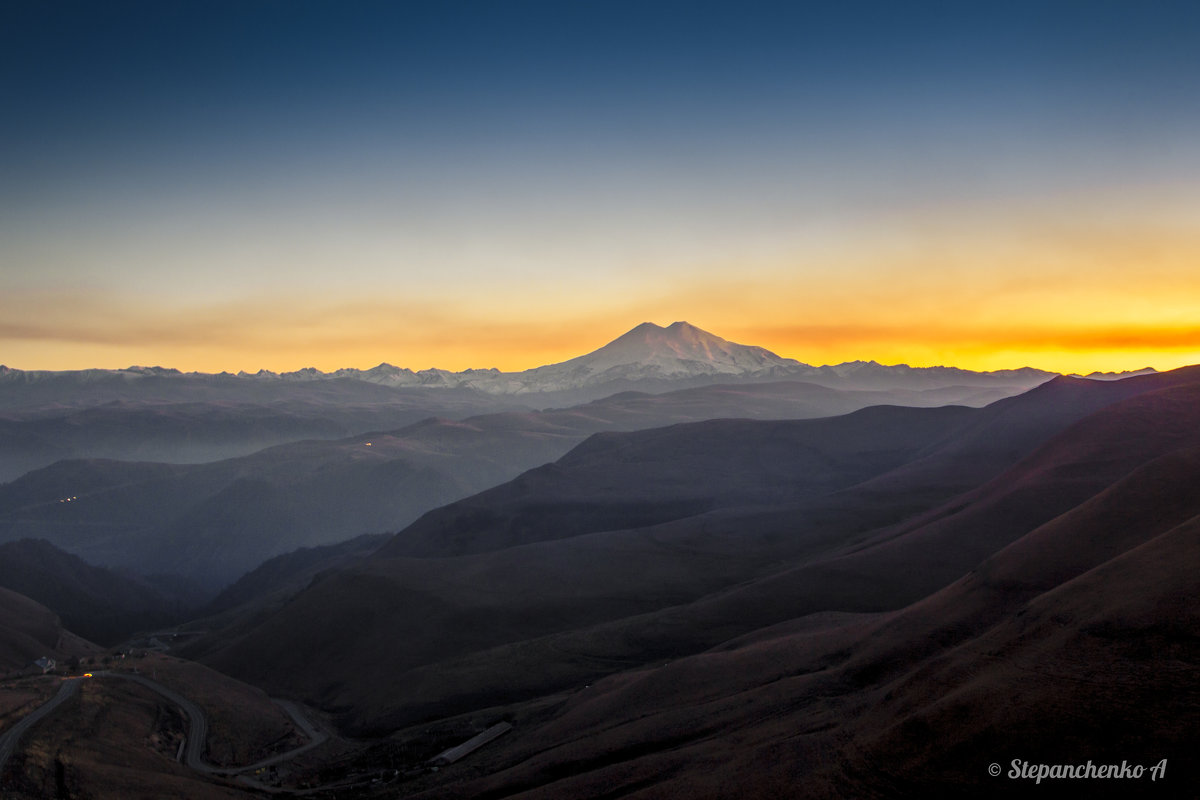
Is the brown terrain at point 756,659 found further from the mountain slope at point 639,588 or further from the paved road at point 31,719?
the paved road at point 31,719

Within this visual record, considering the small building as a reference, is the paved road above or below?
above

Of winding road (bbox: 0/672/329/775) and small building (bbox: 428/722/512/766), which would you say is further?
small building (bbox: 428/722/512/766)

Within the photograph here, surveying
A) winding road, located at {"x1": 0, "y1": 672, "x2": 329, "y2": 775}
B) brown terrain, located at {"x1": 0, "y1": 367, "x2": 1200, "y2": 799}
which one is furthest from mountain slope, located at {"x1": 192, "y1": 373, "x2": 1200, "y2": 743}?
winding road, located at {"x1": 0, "y1": 672, "x2": 329, "y2": 775}

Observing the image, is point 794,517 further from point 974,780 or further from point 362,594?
point 974,780

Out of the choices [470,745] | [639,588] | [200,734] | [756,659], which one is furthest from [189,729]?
[639,588]

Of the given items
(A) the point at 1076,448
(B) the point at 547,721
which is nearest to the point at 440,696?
(B) the point at 547,721

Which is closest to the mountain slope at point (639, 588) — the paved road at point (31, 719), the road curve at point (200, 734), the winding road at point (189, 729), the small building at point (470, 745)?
the road curve at point (200, 734)

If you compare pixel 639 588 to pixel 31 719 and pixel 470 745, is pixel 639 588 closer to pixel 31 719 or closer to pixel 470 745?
pixel 470 745

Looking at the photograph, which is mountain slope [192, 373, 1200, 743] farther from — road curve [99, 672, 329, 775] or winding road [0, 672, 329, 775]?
winding road [0, 672, 329, 775]

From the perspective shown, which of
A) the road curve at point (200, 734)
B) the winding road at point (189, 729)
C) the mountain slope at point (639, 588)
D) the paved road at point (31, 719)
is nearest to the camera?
the paved road at point (31, 719)
